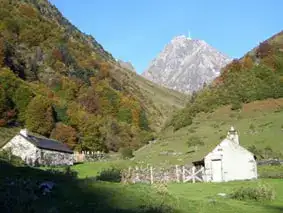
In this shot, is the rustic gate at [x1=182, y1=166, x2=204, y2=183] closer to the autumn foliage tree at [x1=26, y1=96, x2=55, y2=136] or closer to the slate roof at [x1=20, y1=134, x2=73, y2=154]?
the slate roof at [x1=20, y1=134, x2=73, y2=154]

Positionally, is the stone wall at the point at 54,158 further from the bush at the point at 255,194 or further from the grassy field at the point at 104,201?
the bush at the point at 255,194

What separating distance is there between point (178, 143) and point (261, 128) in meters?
11.9

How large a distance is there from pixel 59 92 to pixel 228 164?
98674 mm

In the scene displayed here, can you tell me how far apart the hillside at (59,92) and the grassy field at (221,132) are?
19681mm

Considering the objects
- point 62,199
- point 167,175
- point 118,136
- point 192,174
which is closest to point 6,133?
point 118,136

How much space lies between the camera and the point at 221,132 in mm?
75062

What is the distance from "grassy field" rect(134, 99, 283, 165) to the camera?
202 ft

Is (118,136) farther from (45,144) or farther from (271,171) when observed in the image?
(271,171)

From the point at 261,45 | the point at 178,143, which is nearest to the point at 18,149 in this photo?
the point at 178,143

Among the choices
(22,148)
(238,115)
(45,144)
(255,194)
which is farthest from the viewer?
(238,115)

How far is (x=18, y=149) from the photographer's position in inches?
2603

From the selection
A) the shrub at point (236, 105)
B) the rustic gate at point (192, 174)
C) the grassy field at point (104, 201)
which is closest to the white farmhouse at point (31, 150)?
the rustic gate at point (192, 174)

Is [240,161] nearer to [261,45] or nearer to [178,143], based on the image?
[178,143]

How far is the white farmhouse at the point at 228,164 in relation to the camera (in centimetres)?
4375
